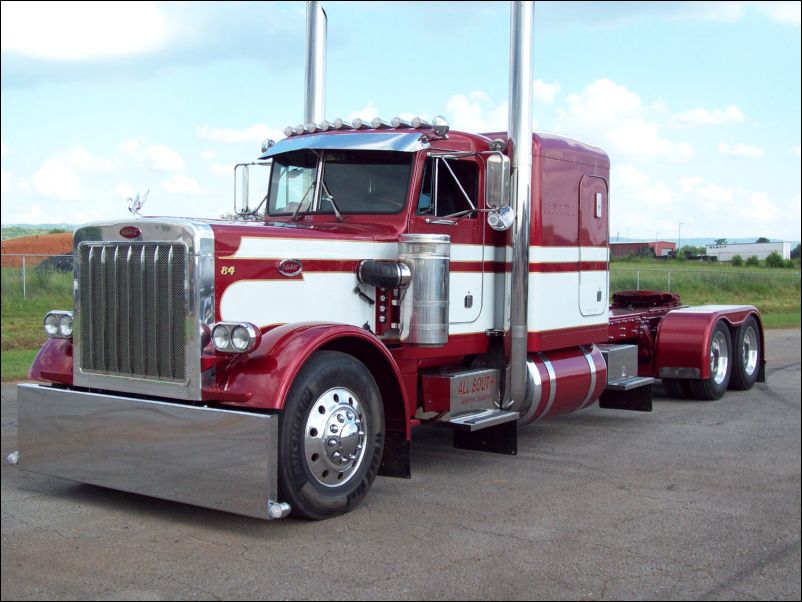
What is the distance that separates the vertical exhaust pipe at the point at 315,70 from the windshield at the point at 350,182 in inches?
84.0

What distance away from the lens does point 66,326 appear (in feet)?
21.2

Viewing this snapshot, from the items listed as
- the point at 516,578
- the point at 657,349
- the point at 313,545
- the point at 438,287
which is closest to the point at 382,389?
the point at 438,287

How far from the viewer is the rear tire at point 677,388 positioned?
1152 centimetres

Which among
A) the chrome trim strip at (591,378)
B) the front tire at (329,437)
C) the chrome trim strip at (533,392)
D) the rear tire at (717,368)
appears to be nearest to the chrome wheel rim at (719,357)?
the rear tire at (717,368)

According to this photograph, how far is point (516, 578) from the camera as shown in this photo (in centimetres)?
489

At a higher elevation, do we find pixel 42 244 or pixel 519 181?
pixel 519 181

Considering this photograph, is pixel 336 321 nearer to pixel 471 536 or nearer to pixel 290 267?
pixel 290 267

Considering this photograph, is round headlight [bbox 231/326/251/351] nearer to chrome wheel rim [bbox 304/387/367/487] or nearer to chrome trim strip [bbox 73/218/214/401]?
chrome trim strip [bbox 73/218/214/401]

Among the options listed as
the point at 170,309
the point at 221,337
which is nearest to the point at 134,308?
the point at 170,309

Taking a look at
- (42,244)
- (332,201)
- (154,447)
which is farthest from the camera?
(42,244)

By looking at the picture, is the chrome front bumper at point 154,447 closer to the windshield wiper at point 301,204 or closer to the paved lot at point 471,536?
the paved lot at point 471,536

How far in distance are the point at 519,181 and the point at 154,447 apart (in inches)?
149

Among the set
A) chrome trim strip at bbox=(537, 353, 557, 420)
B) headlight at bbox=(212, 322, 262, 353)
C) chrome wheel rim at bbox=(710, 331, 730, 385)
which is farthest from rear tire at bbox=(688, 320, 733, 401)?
headlight at bbox=(212, 322, 262, 353)

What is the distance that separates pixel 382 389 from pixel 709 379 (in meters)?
6.28
